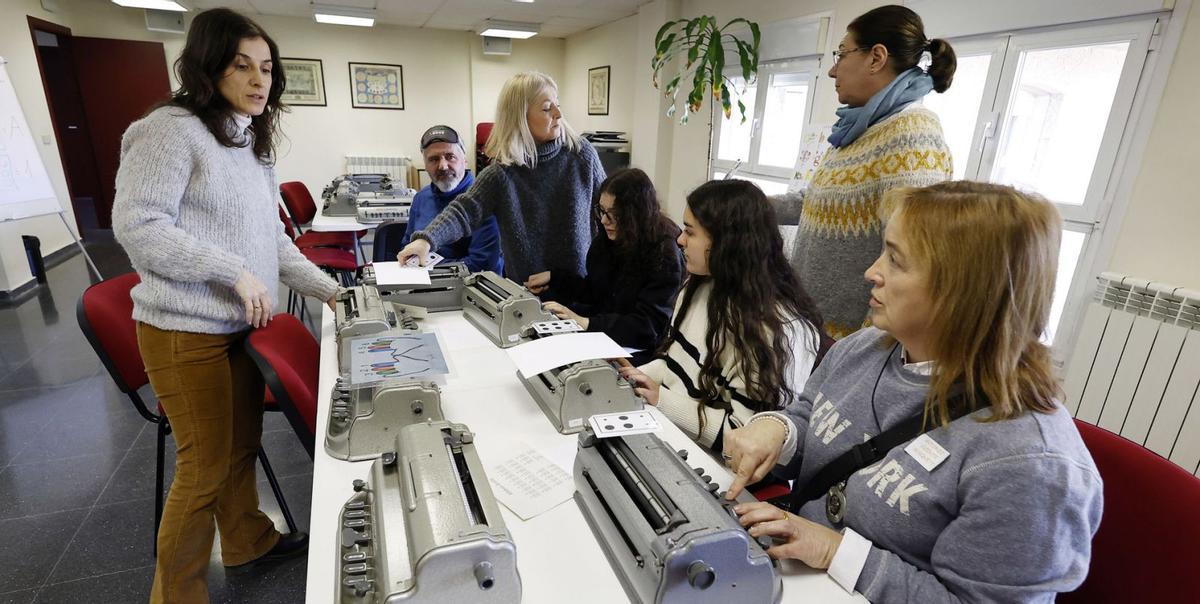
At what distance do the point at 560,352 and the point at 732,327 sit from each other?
42 cm

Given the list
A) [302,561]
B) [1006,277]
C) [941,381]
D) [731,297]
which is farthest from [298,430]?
[1006,277]

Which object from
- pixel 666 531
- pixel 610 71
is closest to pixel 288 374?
pixel 666 531

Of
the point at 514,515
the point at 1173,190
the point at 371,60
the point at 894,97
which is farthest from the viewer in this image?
the point at 371,60

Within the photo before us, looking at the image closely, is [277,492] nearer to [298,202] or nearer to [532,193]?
[532,193]

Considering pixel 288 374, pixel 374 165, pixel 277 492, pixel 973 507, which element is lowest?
pixel 277 492

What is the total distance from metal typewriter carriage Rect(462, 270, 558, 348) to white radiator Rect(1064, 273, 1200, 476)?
2.25 m

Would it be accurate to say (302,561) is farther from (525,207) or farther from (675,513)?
(675,513)

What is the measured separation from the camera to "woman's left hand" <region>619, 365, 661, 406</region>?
1.42 meters

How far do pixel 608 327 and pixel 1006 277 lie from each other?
51.4 inches

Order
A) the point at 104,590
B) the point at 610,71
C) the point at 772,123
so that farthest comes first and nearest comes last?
the point at 610,71, the point at 772,123, the point at 104,590

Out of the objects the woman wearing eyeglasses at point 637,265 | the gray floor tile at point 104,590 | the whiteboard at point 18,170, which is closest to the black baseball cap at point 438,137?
the woman wearing eyeglasses at point 637,265

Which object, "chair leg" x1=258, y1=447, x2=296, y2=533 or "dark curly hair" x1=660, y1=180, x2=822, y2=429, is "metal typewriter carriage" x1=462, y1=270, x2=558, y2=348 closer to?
"dark curly hair" x1=660, y1=180, x2=822, y2=429

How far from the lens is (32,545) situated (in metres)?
1.96

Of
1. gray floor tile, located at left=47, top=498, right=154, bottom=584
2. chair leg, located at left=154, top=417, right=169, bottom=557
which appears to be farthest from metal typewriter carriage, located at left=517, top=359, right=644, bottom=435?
gray floor tile, located at left=47, top=498, right=154, bottom=584
